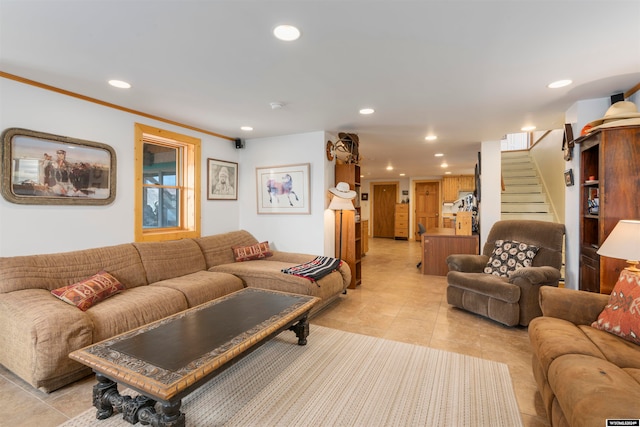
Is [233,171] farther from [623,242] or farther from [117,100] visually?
[623,242]

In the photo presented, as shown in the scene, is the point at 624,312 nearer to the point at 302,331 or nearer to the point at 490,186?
the point at 302,331

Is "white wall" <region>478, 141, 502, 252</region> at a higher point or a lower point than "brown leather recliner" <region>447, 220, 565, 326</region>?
higher

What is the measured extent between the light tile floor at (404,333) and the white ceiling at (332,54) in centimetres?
222

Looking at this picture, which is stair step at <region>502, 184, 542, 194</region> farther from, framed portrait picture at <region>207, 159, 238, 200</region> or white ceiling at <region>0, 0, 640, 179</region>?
framed portrait picture at <region>207, 159, 238, 200</region>

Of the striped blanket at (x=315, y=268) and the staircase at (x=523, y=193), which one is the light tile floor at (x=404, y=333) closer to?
the striped blanket at (x=315, y=268)

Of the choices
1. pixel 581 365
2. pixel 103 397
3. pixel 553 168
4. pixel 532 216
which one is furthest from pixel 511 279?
pixel 553 168

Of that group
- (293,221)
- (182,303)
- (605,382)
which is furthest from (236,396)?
(293,221)

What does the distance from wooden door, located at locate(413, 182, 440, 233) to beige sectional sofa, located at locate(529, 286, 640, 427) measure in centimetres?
820

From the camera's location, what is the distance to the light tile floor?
5.70ft

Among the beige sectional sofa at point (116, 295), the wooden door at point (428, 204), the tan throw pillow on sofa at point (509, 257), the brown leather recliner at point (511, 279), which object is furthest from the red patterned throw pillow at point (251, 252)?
the wooden door at point (428, 204)

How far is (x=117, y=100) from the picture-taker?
2.89 metres

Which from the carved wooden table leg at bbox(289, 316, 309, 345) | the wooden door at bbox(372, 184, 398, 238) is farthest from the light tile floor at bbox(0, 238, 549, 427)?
the wooden door at bbox(372, 184, 398, 238)

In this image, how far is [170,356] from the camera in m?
1.59

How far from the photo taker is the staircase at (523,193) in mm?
5578
